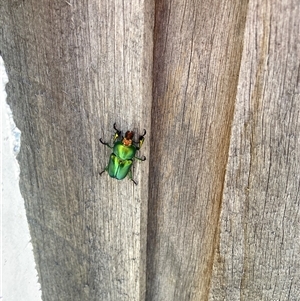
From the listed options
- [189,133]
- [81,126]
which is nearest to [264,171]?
[189,133]

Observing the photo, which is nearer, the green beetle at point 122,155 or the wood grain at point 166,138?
the wood grain at point 166,138

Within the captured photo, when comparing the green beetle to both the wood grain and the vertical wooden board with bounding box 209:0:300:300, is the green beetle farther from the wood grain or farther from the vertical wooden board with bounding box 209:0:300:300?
the vertical wooden board with bounding box 209:0:300:300

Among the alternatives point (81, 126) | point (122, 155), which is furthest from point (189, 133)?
point (81, 126)

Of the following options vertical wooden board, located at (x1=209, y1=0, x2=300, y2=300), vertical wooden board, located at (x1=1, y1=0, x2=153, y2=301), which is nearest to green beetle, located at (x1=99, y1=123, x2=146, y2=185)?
vertical wooden board, located at (x1=1, y1=0, x2=153, y2=301)

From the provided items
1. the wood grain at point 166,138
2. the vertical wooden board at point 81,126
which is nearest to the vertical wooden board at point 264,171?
the wood grain at point 166,138

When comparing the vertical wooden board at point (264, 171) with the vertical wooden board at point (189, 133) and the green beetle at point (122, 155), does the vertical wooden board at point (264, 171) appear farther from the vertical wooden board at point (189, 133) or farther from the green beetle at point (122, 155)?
the green beetle at point (122, 155)

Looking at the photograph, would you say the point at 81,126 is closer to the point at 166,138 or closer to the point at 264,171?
the point at 166,138
